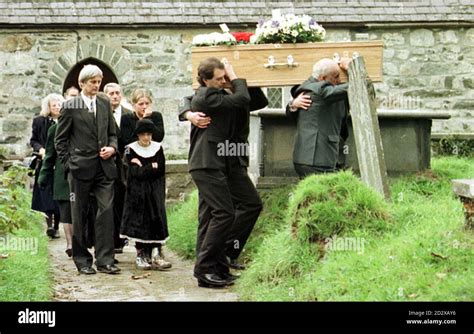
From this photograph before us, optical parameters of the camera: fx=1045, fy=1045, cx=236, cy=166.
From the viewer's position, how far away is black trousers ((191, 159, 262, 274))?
915cm

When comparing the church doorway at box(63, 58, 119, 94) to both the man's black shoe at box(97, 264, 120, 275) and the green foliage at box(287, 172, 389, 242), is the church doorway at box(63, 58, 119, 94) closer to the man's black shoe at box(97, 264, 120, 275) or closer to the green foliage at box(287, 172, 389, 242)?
the man's black shoe at box(97, 264, 120, 275)

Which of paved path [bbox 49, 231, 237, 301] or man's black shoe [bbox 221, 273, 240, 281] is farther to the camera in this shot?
man's black shoe [bbox 221, 273, 240, 281]

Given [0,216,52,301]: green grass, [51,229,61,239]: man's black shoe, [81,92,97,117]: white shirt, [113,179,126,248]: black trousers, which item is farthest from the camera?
[51,229,61,239]: man's black shoe

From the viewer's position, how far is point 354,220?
28.0 feet

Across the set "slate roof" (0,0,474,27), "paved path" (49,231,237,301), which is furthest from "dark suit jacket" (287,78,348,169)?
"slate roof" (0,0,474,27)

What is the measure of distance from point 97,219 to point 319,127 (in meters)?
2.30

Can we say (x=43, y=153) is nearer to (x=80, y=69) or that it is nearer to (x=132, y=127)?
(x=132, y=127)

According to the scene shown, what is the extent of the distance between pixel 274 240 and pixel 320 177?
0.79 meters

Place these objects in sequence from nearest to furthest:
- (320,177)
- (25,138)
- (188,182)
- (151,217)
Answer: (320,177), (151,217), (188,182), (25,138)

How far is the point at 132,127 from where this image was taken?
1084cm

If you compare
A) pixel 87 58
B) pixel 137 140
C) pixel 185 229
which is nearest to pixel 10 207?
pixel 137 140

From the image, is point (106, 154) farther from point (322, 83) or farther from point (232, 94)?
point (322, 83)

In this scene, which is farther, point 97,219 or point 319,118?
point 97,219

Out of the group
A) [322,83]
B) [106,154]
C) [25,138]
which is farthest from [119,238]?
[25,138]
